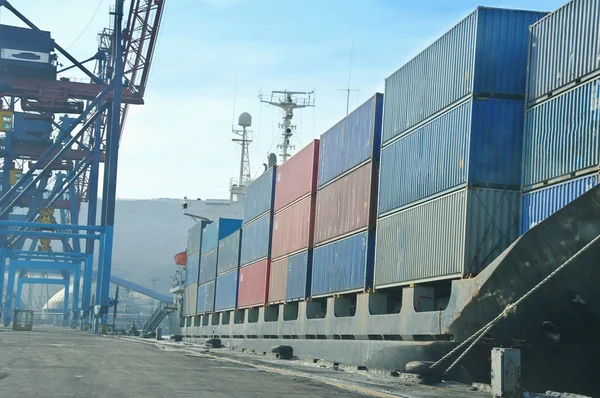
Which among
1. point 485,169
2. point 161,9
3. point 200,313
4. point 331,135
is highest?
point 161,9

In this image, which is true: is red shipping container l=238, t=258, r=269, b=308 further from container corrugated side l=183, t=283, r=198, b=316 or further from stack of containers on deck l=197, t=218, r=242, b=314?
container corrugated side l=183, t=283, r=198, b=316

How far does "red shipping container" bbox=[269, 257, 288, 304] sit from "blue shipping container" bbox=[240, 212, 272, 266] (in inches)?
61.5

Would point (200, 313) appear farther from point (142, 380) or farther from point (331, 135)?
point (142, 380)

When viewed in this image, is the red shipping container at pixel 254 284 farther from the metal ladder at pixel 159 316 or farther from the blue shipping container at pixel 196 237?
the metal ladder at pixel 159 316

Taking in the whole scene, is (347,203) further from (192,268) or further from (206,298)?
(192,268)

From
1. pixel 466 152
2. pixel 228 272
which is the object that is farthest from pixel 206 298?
pixel 466 152

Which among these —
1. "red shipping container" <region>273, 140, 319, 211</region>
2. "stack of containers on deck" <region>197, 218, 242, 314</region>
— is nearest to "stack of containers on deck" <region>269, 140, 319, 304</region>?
"red shipping container" <region>273, 140, 319, 211</region>

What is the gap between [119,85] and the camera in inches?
2299

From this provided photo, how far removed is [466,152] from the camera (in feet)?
59.6

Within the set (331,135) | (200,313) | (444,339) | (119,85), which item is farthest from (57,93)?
(444,339)

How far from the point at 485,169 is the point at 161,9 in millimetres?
39629

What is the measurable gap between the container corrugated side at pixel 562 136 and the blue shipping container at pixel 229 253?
91.5ft

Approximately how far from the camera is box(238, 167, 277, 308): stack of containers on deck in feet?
123

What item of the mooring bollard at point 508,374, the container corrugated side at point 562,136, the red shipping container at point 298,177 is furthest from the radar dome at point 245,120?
the mooring bollard at point 508,374
